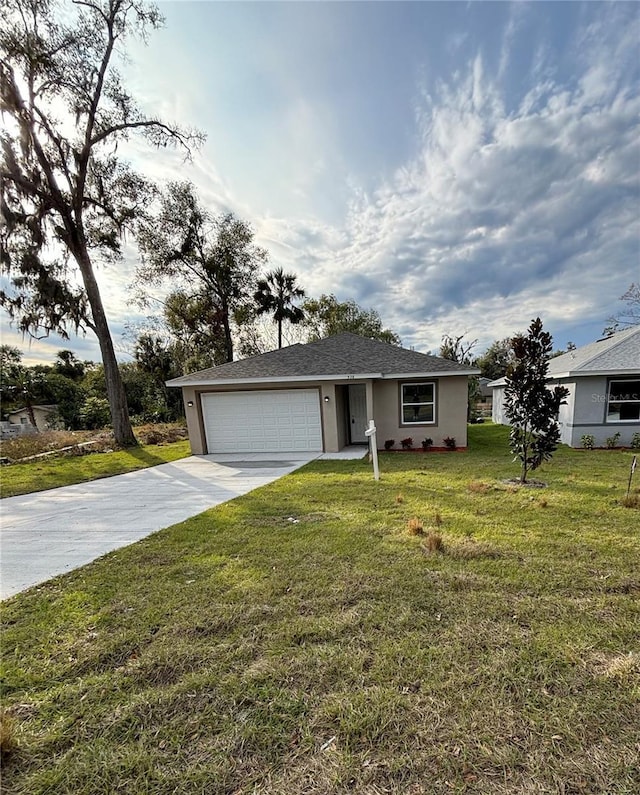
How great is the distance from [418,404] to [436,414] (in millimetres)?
651

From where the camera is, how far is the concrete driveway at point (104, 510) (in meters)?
4.20

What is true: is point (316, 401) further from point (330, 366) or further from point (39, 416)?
point (39, 416)

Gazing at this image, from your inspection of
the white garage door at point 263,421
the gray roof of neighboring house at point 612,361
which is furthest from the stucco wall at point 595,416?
the white garage door at point 263,421

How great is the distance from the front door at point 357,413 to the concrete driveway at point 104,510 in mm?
2894

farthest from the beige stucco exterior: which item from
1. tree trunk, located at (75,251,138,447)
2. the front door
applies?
tree trunk, located at (75,251,138,447)

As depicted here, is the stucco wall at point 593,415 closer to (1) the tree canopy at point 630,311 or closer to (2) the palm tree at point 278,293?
(1) the tree canopy at point 630,311

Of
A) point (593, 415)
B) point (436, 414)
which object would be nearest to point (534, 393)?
point (436, 414)

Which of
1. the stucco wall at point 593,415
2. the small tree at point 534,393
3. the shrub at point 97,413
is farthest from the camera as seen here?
the shrub at point 97,413

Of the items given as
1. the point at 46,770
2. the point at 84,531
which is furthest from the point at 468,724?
the point at 84,531

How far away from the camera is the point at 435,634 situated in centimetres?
248

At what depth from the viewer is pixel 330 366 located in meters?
11.1

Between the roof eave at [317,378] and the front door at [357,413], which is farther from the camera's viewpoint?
the front door at [357,413]

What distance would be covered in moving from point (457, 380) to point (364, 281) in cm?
1106

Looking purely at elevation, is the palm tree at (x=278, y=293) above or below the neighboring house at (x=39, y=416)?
above
